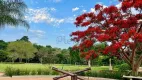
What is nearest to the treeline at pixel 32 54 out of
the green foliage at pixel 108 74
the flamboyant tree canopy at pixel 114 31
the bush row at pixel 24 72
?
the bush row at pixel 24 72

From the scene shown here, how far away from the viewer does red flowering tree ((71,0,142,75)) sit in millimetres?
13703

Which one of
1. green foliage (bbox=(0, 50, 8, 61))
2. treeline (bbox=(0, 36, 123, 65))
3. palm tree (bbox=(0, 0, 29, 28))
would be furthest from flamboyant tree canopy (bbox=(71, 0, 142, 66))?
green foliage (bbox=(0, 50, 8, 61))

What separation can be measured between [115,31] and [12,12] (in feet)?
16.4

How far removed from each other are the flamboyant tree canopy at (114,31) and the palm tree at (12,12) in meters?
3.32

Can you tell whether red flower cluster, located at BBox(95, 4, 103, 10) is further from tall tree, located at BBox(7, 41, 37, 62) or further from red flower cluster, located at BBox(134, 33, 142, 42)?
tall tree, located at BBox(7, 41, 37, 62)

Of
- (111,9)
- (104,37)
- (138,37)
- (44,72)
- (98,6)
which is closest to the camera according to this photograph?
(138,37)

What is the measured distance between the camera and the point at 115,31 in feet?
46.4

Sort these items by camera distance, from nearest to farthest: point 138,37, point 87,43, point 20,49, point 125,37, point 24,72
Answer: point 138,37, point 125,37, point 87,43, point 24,72, point 20,49

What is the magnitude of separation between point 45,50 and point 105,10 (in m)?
Result: 43.5

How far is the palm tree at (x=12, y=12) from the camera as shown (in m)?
13.5

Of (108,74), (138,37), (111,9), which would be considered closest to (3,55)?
(108,74)

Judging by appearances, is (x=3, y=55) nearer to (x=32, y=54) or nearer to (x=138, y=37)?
(x=32, y=54)

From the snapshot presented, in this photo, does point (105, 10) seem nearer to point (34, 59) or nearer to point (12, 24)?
point (12, 24)

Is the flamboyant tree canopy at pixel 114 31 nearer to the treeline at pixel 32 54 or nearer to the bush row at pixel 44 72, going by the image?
the bush row at pixel 44 72
